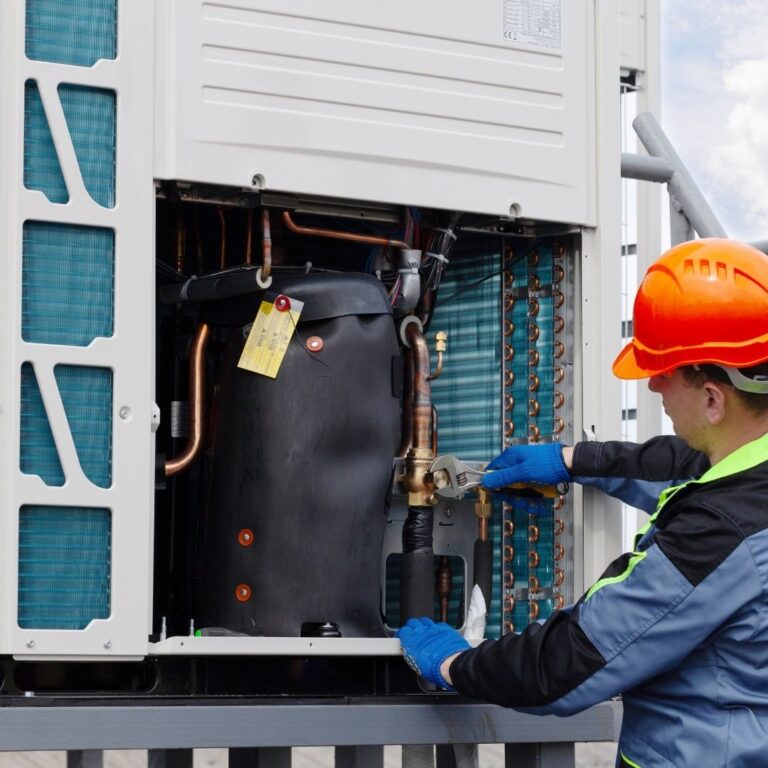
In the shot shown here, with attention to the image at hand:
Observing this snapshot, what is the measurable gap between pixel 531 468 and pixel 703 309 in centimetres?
90

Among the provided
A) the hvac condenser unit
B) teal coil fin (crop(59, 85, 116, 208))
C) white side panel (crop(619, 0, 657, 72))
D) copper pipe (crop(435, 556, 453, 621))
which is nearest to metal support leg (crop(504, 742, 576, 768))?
the hvac condenser unit

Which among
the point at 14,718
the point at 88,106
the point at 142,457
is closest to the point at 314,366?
the point at 142,457

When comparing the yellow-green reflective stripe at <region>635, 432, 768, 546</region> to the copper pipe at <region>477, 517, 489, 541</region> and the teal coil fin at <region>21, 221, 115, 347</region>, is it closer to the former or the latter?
the copper pipe at <region>477, 517, 489, 541</region>

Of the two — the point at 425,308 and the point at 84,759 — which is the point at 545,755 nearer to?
the point at 84,759

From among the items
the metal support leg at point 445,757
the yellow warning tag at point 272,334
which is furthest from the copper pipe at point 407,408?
the metal support leg at point 445,757

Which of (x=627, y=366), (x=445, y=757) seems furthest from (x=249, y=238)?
(x=445, y=757)

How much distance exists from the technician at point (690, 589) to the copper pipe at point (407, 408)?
81 centimetres

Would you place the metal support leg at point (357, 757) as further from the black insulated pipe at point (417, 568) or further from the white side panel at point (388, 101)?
the white side panel at point (388, 101)

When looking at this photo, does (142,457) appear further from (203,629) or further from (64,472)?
(203,629)

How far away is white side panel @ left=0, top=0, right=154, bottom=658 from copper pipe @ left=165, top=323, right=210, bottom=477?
1.20 ft

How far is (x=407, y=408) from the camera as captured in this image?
3.74 m

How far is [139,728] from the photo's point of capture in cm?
303

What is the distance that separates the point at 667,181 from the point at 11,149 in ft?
7.52

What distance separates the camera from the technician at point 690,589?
2.54 m
